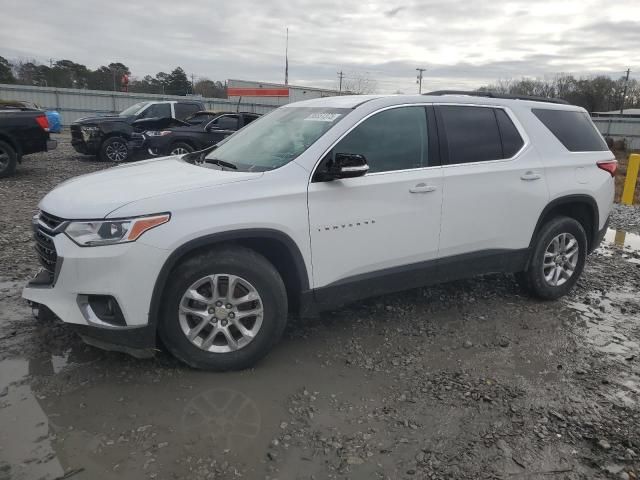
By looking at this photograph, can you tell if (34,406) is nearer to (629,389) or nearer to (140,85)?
(629,389)

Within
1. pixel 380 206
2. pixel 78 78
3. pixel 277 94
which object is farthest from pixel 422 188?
pixel 78 78

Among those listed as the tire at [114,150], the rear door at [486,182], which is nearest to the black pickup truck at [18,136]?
the tire at [114,150]

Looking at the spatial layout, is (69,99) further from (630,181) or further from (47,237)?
(47,237)

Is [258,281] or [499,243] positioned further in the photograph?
[499,243]

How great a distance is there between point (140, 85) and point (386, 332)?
65.9 meters

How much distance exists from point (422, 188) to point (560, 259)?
195cm

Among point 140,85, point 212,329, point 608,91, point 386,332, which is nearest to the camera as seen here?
point 212,329

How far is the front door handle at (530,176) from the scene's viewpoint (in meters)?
4.56

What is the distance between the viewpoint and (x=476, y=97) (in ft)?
15.4

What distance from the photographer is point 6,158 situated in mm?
10680

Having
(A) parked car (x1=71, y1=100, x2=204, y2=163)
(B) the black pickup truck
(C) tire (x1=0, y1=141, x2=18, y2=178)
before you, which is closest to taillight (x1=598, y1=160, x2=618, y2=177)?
(B) the black pickup truck

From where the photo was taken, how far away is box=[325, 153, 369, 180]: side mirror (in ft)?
11.5

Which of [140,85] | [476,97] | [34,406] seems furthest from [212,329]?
→ [140,85]

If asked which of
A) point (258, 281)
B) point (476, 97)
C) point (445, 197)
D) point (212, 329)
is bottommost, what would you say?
point (212, 329)
